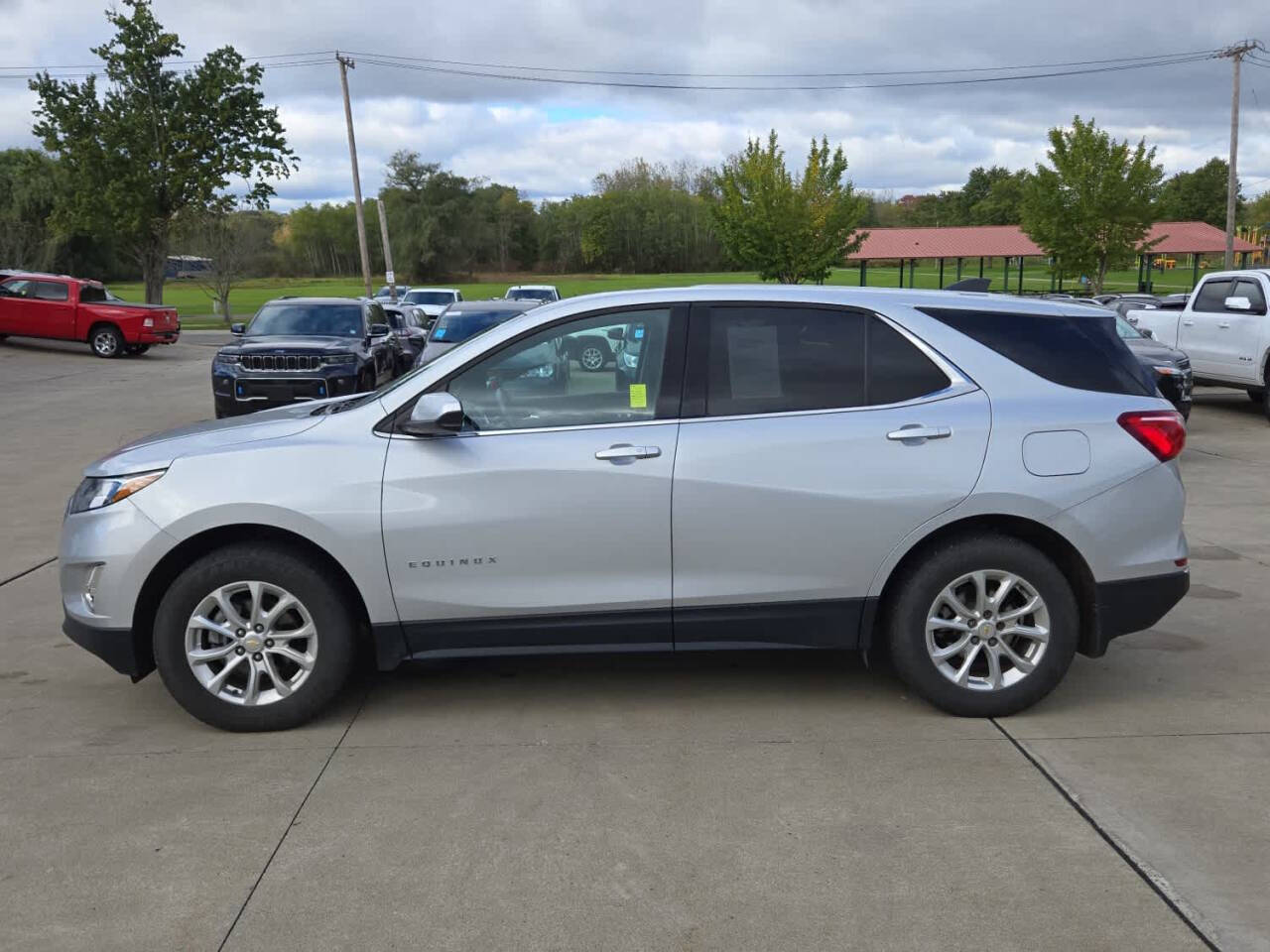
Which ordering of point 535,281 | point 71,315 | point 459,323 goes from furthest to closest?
point 535,281
point 71,315
point 459,323

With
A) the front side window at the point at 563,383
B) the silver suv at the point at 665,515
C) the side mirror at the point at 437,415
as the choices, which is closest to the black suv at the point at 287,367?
the silver suv at the point at 665,515

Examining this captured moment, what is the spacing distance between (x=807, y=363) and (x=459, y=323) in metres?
13.1

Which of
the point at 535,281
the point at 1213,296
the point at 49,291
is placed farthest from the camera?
the point at 535,281

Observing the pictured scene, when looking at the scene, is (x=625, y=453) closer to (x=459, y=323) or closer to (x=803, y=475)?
(x=803, y=475)

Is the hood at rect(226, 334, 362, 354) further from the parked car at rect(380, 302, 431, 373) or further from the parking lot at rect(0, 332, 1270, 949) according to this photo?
the parking lot at rect(0, 332, 1270, 949)

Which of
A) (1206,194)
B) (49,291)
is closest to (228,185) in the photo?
(49,291)

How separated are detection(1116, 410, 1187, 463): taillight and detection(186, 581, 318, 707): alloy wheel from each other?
3.45m

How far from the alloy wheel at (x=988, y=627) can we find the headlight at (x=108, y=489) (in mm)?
3244

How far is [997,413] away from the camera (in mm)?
4875

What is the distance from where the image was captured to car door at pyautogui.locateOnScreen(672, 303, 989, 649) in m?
4.78

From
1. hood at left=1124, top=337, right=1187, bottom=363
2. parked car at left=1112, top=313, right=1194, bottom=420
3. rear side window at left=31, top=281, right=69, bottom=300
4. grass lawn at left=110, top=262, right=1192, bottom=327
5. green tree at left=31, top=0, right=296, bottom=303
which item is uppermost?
green tree at left=31, top=0, right=296, bottom=303

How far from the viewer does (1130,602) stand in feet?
16.2

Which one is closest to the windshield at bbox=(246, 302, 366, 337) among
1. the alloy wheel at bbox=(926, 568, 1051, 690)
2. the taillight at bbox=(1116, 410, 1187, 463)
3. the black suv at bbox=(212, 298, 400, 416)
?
the black suv at bbox=(212, 298, 400, 416)

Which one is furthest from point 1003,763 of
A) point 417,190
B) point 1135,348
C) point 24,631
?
point 417,190
